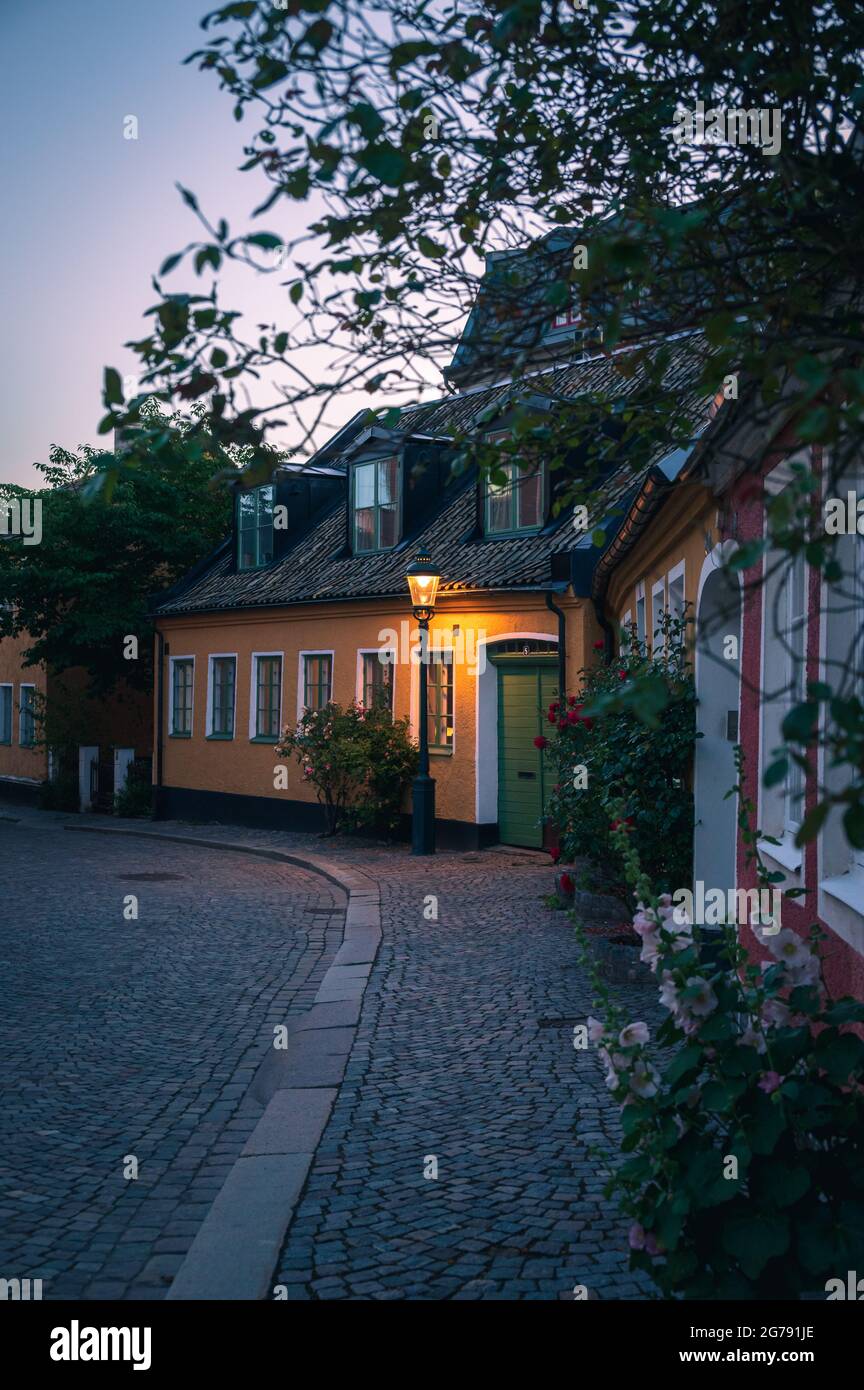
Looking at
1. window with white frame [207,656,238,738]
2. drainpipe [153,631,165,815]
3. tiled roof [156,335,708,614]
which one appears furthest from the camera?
drainpipe [153,631,165,815]

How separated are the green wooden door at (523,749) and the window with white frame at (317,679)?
4.17m

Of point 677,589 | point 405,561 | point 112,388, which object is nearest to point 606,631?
point 405,561

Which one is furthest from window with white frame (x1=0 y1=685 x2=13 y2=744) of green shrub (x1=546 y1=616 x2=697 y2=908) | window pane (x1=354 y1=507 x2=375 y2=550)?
green shrub (x1=546 y1=616 x2=697 y2=908)

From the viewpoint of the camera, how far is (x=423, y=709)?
49.8 feet

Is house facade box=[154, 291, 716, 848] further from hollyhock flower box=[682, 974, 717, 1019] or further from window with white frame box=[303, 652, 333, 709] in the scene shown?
hollyhock flower box=[682, 974, 717, 1019]

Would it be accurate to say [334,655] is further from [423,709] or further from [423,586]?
[423,709]

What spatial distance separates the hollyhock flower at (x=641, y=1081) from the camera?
3096mm

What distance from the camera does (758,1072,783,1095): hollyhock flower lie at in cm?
294

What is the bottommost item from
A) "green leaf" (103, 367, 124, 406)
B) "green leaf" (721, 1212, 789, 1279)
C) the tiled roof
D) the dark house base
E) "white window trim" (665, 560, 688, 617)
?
the dark house base

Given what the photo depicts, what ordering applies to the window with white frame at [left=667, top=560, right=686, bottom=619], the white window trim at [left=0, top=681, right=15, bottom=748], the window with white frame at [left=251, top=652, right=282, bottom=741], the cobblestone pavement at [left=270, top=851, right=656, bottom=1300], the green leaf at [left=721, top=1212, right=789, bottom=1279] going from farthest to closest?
the white window trim at [left=0, top=681, right=15, bottom=748], the window with white frame at [left=251, top=652, right=282, bottom=741], the window with white frame at [left=667, top=560, right=686, bottom=619], the cobblestone pavement at [left=270, top=851, right=656, bottom=1300], the green leaf at [left=721, top=1212, right=789, bottom=1279]

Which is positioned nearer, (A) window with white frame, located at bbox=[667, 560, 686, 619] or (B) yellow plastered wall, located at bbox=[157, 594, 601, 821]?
(A) window with white frame, located at bbox=[667, 560, 686, 619]

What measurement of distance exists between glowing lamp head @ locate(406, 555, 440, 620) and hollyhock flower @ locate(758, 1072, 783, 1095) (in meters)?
12.6

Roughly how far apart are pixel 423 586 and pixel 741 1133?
1275 cm
